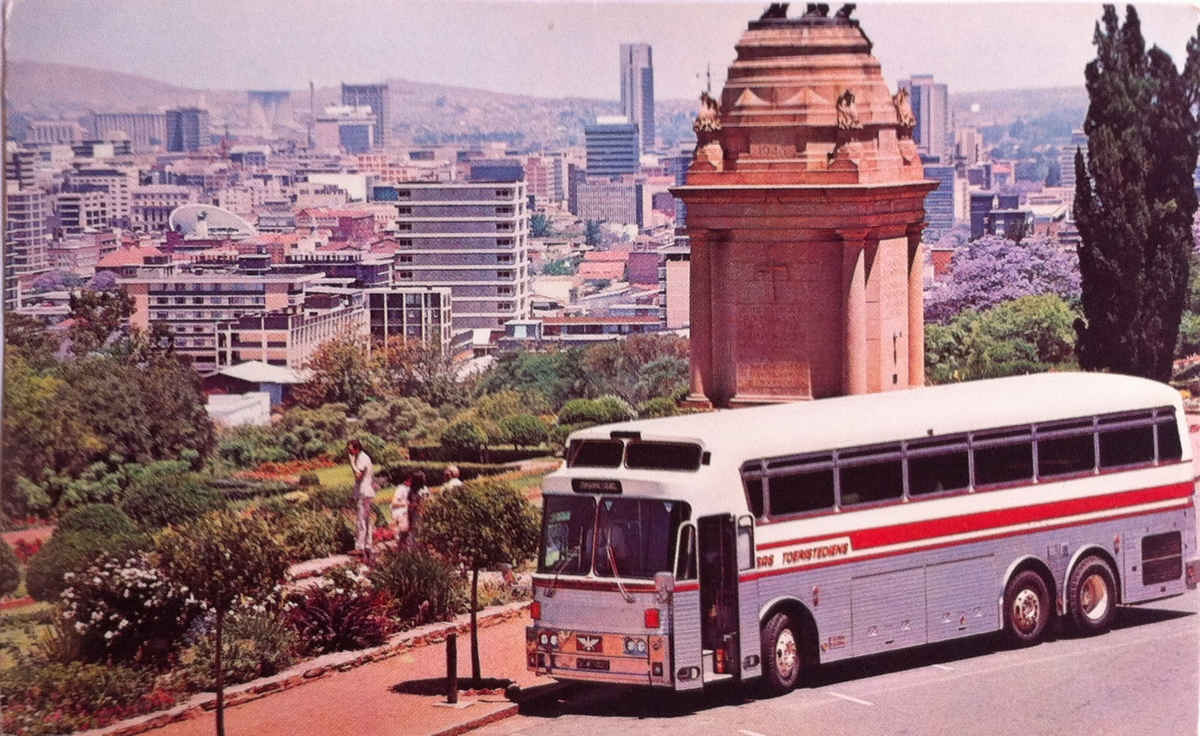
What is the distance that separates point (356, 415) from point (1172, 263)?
29.4 ft

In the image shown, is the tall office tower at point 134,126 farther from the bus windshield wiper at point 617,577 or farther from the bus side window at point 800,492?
the bus side window at point 800,492

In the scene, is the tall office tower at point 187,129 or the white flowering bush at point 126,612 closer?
the white flowering bush at point 126,612

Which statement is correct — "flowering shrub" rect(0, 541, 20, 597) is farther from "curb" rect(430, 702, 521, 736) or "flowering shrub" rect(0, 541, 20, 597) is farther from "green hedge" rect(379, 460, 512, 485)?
"green hedge" rect(379, 460, 512, 485)

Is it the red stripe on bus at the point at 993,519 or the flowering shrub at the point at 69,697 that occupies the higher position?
the red stripe on bus at the point at 993,519

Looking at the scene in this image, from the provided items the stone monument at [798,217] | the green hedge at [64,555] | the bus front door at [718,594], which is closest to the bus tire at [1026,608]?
the bus front door at [718,594]

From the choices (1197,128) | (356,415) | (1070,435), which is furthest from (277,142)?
(1070,435)

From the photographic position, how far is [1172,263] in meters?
18.3

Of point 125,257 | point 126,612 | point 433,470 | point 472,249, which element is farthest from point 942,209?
point 126,612

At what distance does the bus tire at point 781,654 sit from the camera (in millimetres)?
13250

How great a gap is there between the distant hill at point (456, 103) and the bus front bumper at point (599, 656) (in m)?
5.05

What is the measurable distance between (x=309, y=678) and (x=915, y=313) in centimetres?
698

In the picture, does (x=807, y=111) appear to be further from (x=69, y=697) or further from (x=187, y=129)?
(x=69, y=697)

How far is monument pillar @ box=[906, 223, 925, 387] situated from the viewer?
60.7ft

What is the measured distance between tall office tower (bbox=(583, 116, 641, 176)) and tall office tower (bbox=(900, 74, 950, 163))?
243cm
